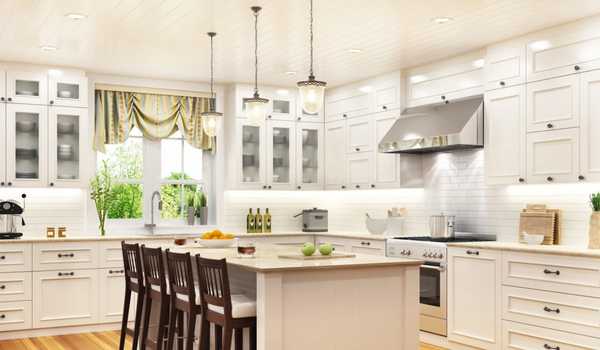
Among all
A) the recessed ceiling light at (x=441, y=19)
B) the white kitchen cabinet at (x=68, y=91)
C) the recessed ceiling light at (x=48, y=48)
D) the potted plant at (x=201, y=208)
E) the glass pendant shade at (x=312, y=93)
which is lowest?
the potted plant at (x=201, y=208)

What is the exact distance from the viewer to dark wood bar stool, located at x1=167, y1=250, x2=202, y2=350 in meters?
4.53

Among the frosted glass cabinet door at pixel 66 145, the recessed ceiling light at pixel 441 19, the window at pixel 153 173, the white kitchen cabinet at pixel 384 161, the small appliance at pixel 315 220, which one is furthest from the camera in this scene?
the small appliance at pixel 315 220

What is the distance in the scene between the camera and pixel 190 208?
845 centimetres

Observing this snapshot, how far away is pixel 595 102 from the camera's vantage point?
18.0 feet

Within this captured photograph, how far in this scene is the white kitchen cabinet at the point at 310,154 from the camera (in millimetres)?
8805

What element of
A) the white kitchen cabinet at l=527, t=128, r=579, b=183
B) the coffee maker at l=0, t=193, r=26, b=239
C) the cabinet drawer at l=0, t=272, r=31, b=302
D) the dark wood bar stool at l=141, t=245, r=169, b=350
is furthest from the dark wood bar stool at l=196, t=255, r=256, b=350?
the coffee maker at l=0, t=193, r=26, b=239

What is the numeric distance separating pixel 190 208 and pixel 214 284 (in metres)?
4.13

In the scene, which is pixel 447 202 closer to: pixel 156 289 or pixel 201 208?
pixel 201 208

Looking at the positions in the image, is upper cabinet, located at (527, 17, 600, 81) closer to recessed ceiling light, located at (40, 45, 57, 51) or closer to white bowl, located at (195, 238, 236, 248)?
white bowl, located at (195, 238, 236, 248)

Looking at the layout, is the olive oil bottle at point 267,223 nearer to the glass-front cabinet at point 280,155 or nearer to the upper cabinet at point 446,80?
the glass-front cabinet at point 280,155

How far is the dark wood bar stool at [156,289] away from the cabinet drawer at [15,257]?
2115 millimetres

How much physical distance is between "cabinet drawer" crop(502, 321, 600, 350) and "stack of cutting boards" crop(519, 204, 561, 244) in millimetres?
794

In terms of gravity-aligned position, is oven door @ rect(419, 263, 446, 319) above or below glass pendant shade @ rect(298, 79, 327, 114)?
below

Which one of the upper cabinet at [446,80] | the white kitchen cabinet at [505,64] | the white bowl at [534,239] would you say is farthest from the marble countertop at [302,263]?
the upper cabinet at [446,80]
